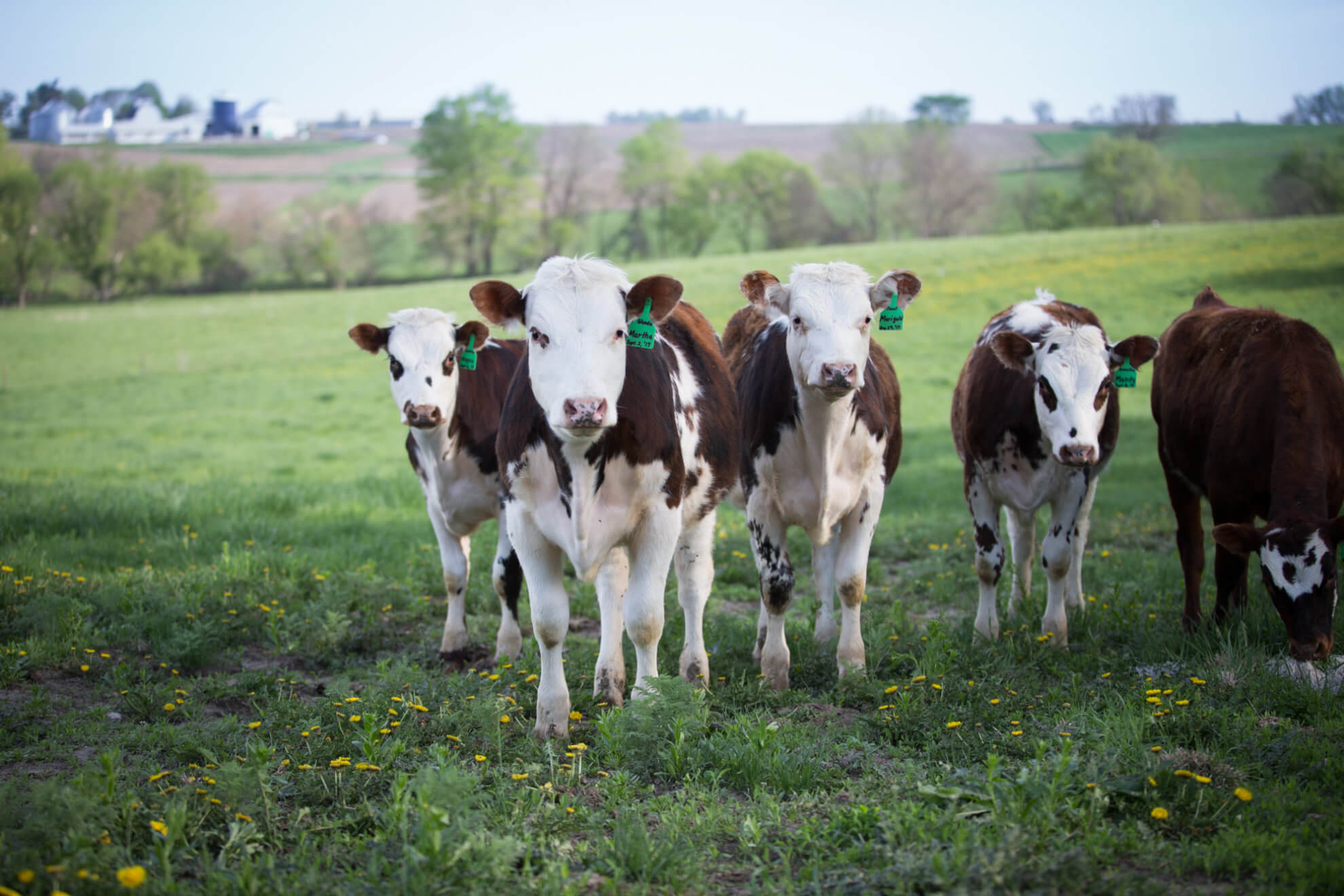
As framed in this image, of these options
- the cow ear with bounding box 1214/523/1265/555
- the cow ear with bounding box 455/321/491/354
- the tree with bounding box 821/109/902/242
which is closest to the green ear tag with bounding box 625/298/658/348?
the cow ear with bounding box 455/321/491/354

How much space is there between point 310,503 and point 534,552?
8292mm

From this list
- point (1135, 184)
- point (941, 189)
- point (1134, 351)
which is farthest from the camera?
point (941, 189)

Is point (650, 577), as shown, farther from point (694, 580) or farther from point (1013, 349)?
point (1013, 349)

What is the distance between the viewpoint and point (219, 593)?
8.05 m

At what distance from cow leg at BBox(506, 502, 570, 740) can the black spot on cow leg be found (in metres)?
1.70

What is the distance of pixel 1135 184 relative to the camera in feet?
175

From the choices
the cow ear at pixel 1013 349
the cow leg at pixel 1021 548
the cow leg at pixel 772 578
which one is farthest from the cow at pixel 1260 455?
the cow leg at pixel 772 578

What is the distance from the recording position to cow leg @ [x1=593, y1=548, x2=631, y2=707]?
593 centimetres

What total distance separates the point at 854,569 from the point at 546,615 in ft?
6.79

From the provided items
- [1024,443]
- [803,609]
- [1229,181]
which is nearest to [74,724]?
[803,609]

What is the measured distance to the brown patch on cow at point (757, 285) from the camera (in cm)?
648

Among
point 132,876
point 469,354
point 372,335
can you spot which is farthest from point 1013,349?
point 132,876

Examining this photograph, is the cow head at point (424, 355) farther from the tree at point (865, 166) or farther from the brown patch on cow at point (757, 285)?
the tree at point (865, 166)

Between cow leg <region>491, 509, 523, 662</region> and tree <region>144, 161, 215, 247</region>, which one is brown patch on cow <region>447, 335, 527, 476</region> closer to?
cow leg <region>491, 509, 523, 662</region>
